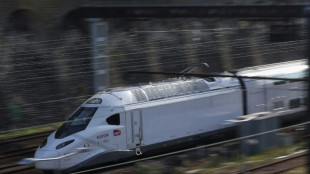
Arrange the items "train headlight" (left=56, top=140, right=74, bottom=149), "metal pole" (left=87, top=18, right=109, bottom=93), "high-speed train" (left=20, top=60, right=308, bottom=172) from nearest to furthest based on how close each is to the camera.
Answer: "train headlight" (left=56, top=140, right=74, bottom=149) < "high-speed train" (left=20, top=60, right=308, bottom=172) < "metal pole" (left=87, top=18, right=109, bottom=93)

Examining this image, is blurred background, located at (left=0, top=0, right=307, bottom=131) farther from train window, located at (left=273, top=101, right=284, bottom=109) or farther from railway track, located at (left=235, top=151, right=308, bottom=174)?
railway track, located at (left=235, top=151, right=308, bottom=174)

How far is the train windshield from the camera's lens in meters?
12.0

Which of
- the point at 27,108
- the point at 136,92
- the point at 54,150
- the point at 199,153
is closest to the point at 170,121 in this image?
the point at 136,92

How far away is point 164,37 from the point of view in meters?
22.6

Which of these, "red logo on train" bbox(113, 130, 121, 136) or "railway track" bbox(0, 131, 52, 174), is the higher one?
"red logo on train" bbox(113, 130, 121, 136)

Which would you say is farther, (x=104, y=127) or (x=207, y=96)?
(x=207, y=96)

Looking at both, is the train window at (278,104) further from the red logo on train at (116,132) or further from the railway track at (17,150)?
the railway track at (17,150)

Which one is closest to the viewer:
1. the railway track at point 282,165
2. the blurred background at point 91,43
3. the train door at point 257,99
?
the railway track at point 282,165

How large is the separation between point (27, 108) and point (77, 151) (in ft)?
22.4

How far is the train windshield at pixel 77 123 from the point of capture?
39.5 ft

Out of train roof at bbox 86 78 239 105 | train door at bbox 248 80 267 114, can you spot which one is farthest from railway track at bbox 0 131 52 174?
train door at bbox 248 80 267 114

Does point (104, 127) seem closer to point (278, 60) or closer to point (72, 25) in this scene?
Answer: point (72, 25)

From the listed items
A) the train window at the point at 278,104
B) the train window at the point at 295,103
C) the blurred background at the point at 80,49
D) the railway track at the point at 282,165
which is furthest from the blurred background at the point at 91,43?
the railway track at the point at 282,165

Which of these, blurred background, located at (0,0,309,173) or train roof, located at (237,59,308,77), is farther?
blurred background, located at (0,0,309,173)
